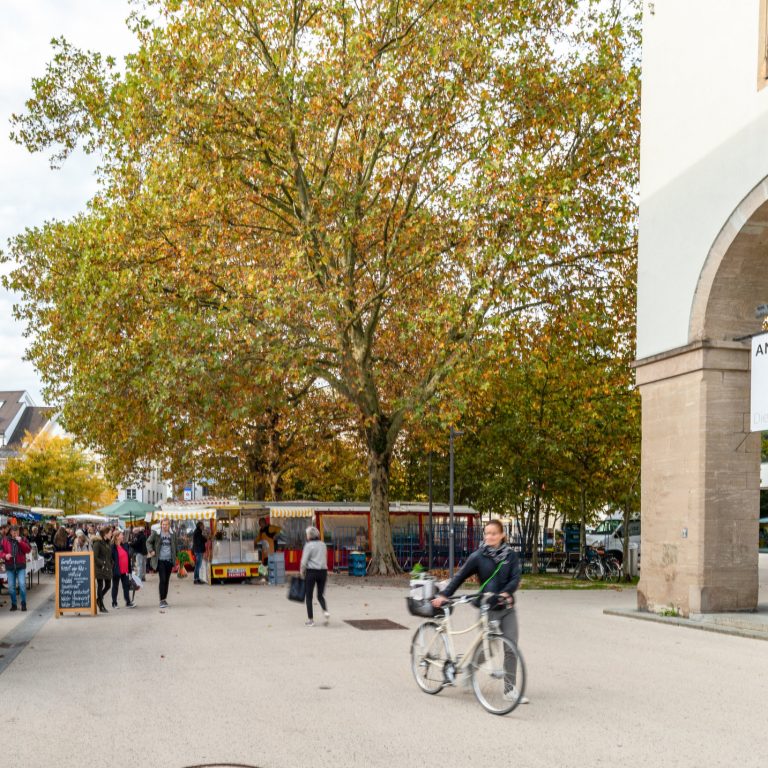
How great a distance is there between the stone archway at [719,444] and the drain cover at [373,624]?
4925 mm

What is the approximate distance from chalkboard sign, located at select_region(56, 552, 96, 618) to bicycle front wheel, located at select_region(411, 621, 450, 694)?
→ 10278 mm

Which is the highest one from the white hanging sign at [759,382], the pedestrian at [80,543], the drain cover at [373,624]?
the white hanging sign at [759,382]

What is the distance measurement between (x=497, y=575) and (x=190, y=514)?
Answer: 20.4 m

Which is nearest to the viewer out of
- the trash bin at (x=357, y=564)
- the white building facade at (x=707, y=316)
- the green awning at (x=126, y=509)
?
the white building facade at (x=707, y=316)

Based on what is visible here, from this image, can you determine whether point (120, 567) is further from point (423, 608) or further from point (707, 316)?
point (707, 316)

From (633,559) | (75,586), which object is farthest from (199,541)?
(633,559)

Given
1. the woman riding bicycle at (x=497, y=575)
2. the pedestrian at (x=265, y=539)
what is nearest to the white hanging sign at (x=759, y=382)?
the woman riding bicycle at (x=497, y=575)

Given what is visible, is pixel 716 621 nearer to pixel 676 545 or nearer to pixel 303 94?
pixel 676 545

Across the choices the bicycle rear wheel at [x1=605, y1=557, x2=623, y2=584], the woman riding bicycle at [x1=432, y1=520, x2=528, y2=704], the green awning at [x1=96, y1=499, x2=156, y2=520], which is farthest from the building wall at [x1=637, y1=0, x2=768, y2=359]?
the green awning at [x1=96, y1=499, x2=156, y2=520]

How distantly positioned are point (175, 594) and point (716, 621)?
43.3 feet

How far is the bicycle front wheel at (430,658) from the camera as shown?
9.57m

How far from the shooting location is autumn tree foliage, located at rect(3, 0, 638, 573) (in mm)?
24141

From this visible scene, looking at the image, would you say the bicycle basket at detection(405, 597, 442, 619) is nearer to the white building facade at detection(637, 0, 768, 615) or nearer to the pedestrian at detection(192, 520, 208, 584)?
the white building facade at detection(637, 0, 768, 615)

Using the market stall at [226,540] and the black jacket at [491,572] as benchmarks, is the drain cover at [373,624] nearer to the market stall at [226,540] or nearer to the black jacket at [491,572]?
the black jacket at [491,572]
